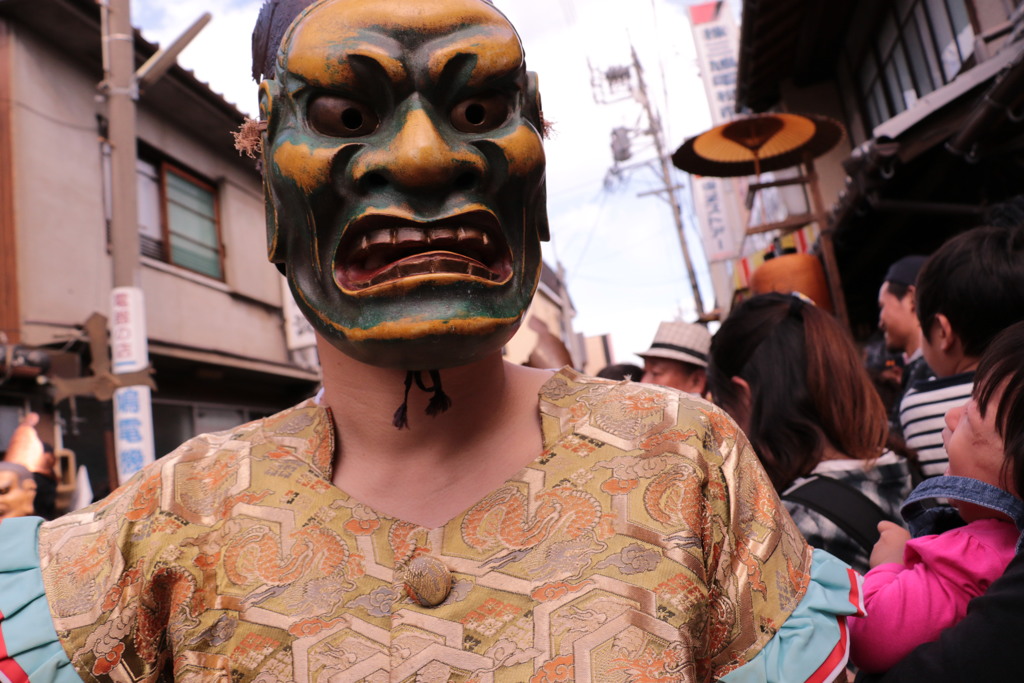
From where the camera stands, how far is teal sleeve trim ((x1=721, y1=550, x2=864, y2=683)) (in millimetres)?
1218

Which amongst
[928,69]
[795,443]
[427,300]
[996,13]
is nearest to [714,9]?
[928,69]

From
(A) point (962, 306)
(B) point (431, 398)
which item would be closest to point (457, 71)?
(B) point (431, 398)

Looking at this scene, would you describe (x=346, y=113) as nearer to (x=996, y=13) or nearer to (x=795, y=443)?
(x=795, y=443)

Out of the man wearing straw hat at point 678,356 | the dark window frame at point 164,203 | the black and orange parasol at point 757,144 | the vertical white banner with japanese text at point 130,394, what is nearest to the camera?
the man wearing straw hat at point 678,356

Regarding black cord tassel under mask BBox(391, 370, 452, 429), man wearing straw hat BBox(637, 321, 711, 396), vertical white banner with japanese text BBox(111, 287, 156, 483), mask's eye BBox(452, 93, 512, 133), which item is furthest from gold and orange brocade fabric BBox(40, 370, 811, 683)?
vertical white banner with japanese text BBox(111, 287, 156, 483)

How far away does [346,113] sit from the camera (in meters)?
1.26

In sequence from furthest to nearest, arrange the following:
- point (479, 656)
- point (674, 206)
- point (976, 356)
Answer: point (674, 206) → point (976, 356) → point (479, 656)

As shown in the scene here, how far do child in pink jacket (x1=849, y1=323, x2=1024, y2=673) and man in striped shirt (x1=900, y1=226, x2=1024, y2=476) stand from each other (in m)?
0.43

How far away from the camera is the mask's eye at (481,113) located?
1.29m

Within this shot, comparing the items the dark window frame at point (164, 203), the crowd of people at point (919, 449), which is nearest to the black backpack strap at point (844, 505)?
the crowd of people at point (919, 449)

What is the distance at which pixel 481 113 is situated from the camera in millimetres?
1312

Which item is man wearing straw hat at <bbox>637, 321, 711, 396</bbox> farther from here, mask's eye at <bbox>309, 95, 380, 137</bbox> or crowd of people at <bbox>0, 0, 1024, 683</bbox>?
mask's eye at <bbox>309, 95, 380, 137</bbox>

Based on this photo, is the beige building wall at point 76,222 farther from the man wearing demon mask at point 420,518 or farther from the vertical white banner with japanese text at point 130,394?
the man wearing demon mask at point 420,518

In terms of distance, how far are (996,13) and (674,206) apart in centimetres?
1713
